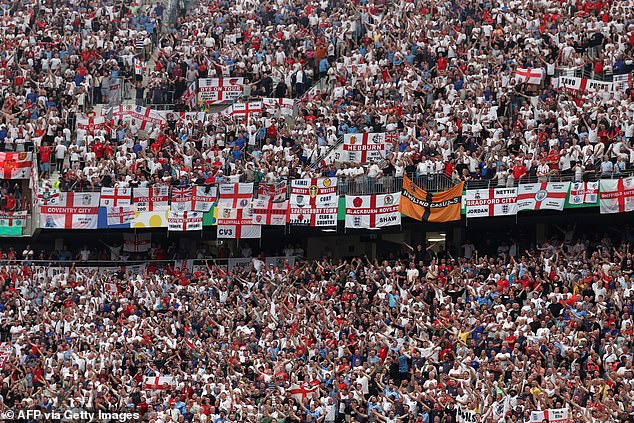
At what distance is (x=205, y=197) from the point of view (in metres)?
43.4

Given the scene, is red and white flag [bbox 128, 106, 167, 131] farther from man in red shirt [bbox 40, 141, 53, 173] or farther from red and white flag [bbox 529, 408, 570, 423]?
red and white flag [bbox 529, 408, 570, 423]

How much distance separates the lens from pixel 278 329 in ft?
126

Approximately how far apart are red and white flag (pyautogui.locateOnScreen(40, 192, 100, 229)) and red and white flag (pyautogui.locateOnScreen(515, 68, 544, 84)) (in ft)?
43.7

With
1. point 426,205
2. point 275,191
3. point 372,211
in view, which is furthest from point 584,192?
point 275,191

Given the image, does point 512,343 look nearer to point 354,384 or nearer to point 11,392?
point 354,384

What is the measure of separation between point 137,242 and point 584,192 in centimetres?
1476

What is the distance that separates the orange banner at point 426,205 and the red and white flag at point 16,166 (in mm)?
12560

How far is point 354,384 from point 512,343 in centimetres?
388

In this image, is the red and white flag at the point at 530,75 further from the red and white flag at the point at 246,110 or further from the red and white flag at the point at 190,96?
the red and white flag at the point at 190,96

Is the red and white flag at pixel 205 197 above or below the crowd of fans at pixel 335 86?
below

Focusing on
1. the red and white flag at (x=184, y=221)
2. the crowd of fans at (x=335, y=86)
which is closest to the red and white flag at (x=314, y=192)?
the crowd of fans at (x=335, y=86)

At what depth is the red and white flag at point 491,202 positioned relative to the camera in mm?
39938

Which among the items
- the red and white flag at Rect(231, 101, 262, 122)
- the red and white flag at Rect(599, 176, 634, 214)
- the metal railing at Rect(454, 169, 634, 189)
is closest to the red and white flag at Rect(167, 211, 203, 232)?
the red and white flag at Rect(231, 101, 262, 122)

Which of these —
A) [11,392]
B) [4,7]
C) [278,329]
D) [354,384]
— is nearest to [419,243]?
[278,329]
